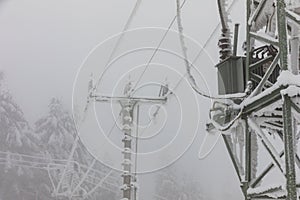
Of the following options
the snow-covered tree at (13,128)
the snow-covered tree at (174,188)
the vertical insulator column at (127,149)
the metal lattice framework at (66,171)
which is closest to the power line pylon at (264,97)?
the vertical insulator column at (127,149)

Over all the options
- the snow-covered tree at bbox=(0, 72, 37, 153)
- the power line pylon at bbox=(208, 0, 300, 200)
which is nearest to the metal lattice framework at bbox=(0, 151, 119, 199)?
the snow-covered tree at bbox=(0, 72, 37, 153)

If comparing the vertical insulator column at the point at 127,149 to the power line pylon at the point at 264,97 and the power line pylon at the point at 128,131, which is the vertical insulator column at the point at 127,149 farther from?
the power line pylon at the point at 264,97

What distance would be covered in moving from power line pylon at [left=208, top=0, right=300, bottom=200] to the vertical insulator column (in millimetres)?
1635

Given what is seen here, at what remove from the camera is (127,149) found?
13.3ft

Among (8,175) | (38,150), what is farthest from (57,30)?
(8,175)

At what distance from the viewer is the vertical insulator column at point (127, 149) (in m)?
3.99

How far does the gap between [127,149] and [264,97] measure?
8.00 feet

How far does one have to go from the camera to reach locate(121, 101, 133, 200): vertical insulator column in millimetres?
3994

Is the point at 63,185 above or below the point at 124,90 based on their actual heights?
below

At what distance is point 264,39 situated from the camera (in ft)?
6.47

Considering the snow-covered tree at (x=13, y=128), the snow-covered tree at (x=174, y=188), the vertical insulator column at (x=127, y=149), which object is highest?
the snow-covered tree at (x=13, y=128)

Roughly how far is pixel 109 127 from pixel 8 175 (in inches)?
157

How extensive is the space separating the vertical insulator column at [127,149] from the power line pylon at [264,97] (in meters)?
1.64

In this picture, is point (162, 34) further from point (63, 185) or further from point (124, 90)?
point (63, 185)
